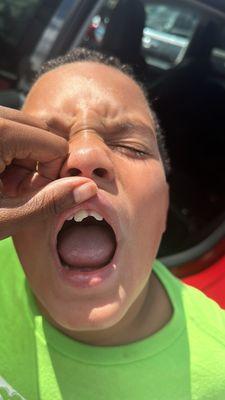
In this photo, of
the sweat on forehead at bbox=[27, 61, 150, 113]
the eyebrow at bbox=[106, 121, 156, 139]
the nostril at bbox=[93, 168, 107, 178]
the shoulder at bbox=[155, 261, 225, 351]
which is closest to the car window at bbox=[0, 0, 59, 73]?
the sweat on forehead at bbox=[27, 61, 150, 113]

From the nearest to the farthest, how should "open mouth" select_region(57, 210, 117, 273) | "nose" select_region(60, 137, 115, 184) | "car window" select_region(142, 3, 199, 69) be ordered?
"nose" select_region(60, 137, 115, 184), "open mouth" select_region(57, 210, 117, 273), "car window" select_region(142, 3, 199, 69)

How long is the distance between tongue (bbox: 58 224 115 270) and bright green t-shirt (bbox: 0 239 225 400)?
212 mm

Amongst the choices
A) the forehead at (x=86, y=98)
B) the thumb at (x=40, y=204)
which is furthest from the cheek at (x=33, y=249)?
the forehead at (x=86, y=98)

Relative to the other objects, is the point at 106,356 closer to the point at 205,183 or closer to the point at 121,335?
the point at 121,335

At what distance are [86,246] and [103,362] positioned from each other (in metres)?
0.30

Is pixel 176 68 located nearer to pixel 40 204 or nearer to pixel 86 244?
pixel 86 244

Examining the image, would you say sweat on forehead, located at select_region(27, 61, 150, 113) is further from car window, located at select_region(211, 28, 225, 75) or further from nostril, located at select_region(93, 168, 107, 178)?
car window, located at select_region(211, 28, 225, 75)

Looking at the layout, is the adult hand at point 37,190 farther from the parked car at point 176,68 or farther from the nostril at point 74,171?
the parked car at point 176,68

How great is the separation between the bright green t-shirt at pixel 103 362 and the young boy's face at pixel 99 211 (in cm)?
7

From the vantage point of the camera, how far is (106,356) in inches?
56.1

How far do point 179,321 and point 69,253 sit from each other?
39cm

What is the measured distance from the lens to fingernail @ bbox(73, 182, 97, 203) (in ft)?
3.92

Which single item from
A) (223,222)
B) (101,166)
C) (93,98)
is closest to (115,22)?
(223,222)

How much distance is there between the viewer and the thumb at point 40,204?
1141mm
